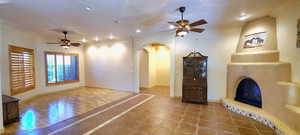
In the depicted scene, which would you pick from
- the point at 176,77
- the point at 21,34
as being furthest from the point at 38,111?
the point at 176,77

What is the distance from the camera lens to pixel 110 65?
758cm

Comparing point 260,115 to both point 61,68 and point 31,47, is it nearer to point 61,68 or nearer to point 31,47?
point 31,47

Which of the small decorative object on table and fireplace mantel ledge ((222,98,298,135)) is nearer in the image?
fireplace mantel ledge ((222,98,298,135))

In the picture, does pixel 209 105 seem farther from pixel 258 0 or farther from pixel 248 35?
pixel 258 0

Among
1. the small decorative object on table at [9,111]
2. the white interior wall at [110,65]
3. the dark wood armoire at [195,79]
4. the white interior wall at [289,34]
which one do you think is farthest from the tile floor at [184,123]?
the white interior wall at [110,65]

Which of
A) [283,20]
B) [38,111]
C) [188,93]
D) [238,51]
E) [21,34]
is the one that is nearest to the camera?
[283,20]

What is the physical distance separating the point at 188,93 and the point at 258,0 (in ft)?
11.0

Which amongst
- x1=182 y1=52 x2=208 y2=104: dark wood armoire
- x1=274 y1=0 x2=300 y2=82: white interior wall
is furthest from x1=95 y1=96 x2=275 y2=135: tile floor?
x1=274 y1=0 x2=300 y2=82: white interior wall

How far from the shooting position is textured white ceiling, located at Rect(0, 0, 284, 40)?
10.00 feet

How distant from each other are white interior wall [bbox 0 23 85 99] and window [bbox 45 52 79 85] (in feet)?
0.80

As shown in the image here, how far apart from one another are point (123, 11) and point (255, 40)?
4061 millimetres

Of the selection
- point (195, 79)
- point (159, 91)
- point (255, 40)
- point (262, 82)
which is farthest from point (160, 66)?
point (262, 82)

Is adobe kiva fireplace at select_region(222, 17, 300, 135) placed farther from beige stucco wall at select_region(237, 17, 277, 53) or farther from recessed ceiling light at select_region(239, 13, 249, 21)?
recessed ceiling light at select_region(239, 13, 249, 21)

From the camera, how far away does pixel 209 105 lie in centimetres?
474
